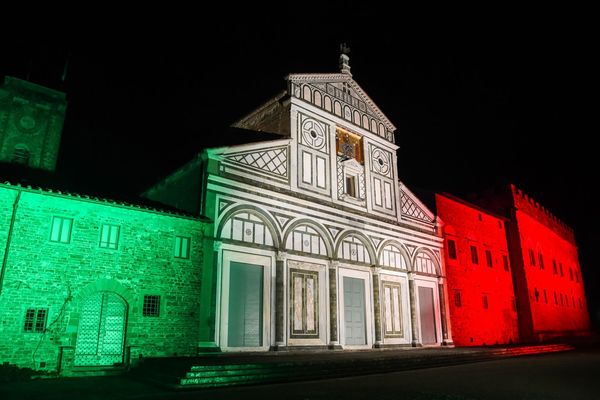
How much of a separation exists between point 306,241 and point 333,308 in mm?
3242

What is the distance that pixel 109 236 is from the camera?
45.0 ft

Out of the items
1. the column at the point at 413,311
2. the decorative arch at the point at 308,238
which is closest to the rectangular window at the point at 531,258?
the column at the point at 413,311

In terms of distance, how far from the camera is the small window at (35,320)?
1188 cm

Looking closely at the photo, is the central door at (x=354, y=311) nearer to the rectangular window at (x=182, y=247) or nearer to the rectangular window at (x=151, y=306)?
the rectangular window at (x=182, y=247)

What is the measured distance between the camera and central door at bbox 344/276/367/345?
66.6ft

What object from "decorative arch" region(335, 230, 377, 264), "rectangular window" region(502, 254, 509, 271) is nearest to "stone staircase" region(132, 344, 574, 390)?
"decorative arch" region(335, 230, 377, 264)

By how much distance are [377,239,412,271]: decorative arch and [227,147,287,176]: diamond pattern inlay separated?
7.30m

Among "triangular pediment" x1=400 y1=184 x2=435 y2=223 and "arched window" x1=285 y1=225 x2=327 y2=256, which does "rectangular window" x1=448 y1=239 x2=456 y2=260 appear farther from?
"arched window" x1=285 y1=225 x2=327 y2=256

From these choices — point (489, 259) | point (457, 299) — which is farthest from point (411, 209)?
point (489, 259)

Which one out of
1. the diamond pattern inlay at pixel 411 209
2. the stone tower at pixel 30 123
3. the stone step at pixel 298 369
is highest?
the stone tower at pixel 30 123

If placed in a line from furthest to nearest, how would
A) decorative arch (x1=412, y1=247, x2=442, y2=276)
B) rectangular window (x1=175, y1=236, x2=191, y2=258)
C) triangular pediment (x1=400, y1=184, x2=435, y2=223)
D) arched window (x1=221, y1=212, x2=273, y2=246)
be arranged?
triangular pediment (x1=400, y1=184, x2=435, y2=223) → decorative arch (x1=412, y1=247, x2=442, y2=276) → arched window (x1=221, y1=212, x2=273, y2=246) → rectangular window (x1=175, y1=236, x2=191, y2=258)

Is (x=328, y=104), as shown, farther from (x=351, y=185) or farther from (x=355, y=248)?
(x=355, y=248)

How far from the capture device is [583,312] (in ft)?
144

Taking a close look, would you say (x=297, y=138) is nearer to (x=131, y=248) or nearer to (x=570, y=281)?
(x=131, y=248)
